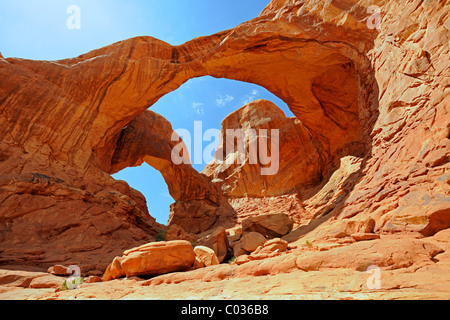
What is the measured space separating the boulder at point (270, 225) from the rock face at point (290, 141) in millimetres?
635

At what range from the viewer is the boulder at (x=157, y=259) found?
6.33m

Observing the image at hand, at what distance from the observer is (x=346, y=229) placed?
6738mm

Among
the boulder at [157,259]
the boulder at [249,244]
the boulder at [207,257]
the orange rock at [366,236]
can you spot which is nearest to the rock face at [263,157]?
the boulder at [249,244]

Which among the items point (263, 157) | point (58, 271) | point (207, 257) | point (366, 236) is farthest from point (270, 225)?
point (263, 157)

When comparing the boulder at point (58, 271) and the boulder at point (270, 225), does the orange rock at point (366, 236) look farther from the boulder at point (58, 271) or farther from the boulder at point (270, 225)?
the boulder at point (58, 271)

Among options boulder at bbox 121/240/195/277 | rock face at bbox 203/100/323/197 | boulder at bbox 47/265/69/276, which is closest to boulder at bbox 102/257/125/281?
boulder at bbox 121/240/195/277

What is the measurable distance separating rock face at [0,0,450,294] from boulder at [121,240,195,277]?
0.35ft

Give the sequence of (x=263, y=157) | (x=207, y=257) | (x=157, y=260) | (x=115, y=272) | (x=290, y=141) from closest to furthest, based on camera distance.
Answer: (x=157, y=260)
(x=115, y=272)
(x=207, y=257)
(x=290, y=141)
(x=263, y=157)

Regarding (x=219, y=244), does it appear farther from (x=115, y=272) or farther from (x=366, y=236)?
(x=366, y=236)

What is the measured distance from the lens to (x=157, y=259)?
6.40 meters

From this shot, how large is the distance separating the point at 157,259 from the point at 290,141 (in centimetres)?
1715

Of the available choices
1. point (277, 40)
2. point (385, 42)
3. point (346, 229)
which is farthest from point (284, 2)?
point (346, 229)

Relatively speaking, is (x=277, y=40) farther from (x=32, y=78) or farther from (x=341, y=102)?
(x=32, y=78)

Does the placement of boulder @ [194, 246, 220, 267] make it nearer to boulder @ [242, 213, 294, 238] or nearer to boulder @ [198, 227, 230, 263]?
A: boulder @ [198, 227, 230, 263]
